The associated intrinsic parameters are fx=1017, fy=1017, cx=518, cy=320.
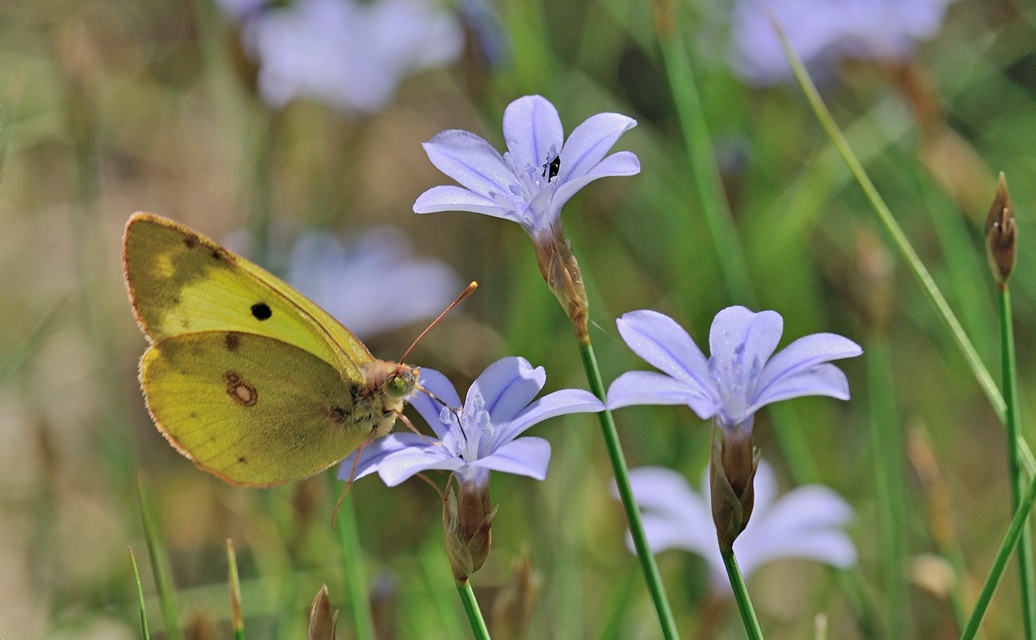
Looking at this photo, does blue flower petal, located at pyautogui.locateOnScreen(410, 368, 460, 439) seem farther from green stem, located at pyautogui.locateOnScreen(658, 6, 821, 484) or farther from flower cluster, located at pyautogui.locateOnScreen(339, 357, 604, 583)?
green stem, located at pyautogui.locateOnScreen(658, 6, 821, 484)

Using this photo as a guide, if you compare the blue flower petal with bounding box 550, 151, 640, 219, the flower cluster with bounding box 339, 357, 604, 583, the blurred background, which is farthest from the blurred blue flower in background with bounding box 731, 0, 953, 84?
the flower cluster with bounding box 339, 357, 604, 583

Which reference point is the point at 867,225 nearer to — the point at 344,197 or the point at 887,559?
the point at 887,559

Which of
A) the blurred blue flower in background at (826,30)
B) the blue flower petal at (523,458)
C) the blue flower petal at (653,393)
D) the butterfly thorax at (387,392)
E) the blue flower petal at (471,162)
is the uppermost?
the blurred blue flower in background at (826,30)

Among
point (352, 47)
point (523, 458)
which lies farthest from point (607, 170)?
point (352, 47)

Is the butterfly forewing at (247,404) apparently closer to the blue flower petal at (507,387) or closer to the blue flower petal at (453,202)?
the blue flower petal at (507,387)

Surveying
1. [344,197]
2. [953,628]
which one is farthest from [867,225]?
[344,197]

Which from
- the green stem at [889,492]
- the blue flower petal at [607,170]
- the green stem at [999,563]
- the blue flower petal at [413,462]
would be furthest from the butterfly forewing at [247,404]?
the green stem at [889,492]
